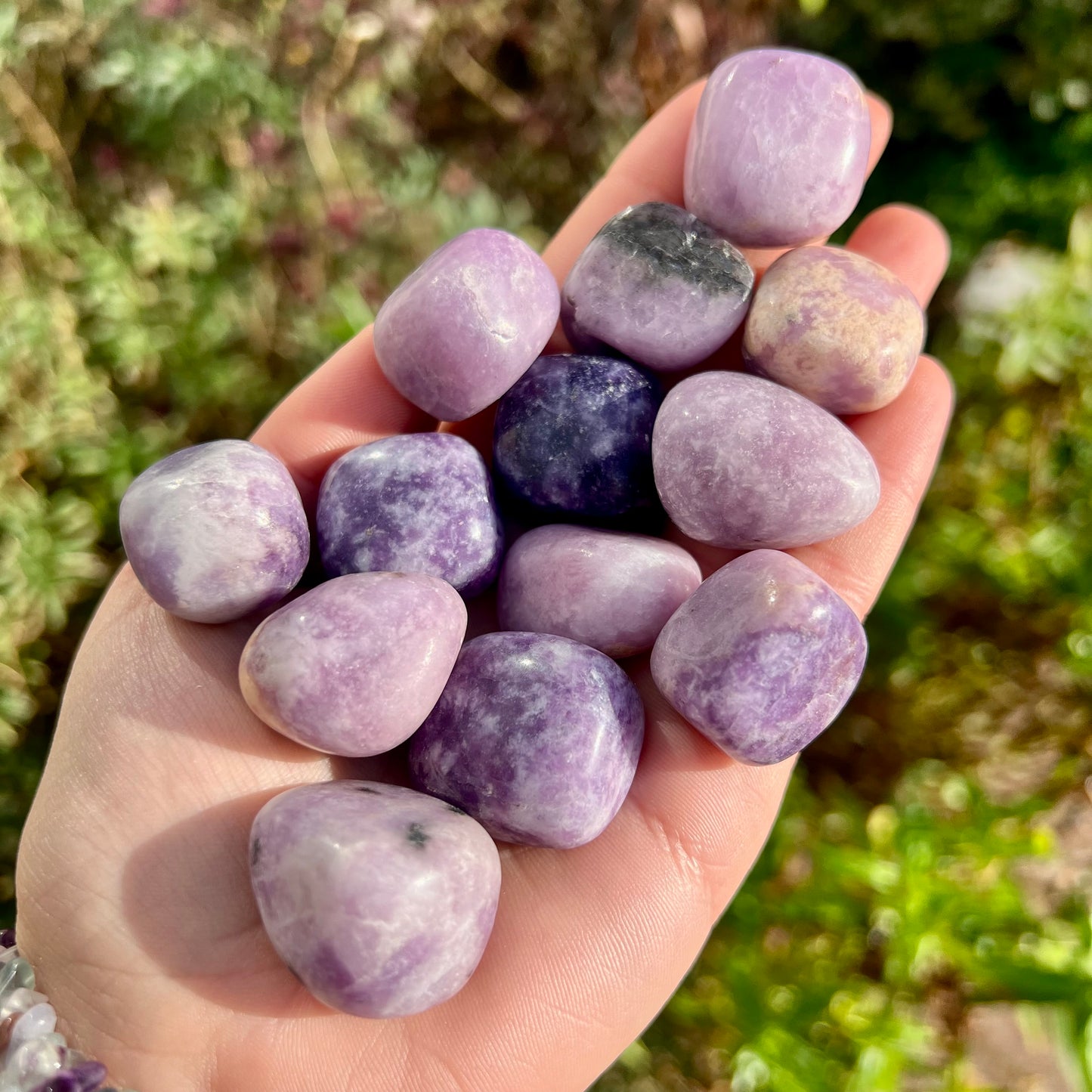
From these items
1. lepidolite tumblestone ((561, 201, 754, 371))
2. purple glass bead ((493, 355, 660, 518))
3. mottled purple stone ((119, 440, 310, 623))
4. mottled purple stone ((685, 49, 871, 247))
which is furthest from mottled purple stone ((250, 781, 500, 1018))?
mottled purple stone ((685, 49, 871, 247))

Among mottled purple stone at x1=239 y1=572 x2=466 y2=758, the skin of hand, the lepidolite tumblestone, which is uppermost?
the lepidolite tumblestone

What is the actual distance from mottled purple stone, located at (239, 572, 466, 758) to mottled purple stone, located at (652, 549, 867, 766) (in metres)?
0.22

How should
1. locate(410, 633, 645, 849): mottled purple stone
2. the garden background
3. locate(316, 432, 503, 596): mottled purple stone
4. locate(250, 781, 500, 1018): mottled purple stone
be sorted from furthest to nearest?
1. the garden background
2. locate(316, 432, 503, 596): mottled purple stone
3. locate(410, 633, 645, 849): mottled purple stone
4. locate(250, 781, 500, 1018): mottled purple stone

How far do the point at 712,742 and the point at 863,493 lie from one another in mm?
286

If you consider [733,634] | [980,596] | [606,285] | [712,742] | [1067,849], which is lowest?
[1067,849]

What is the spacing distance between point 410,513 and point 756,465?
34 cm

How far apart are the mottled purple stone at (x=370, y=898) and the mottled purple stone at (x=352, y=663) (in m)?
0.07

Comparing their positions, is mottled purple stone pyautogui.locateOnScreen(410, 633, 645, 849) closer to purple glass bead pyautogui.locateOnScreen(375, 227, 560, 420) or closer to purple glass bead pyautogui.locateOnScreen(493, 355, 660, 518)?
purple glass bead pyautogui.locateOnScreen(493, 355, 660, 518)

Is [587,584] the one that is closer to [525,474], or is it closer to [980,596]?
[525,474]

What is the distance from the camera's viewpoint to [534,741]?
90 centimetres

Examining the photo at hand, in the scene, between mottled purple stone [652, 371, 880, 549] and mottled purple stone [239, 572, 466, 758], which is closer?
mottled purple stone [239, 572, 466, 758]

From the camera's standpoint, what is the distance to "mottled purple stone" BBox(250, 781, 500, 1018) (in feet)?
2.61

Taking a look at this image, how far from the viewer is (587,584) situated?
1.01 meters

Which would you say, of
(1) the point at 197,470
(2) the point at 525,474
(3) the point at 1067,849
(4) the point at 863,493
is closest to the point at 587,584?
(2) the point at 525,474
